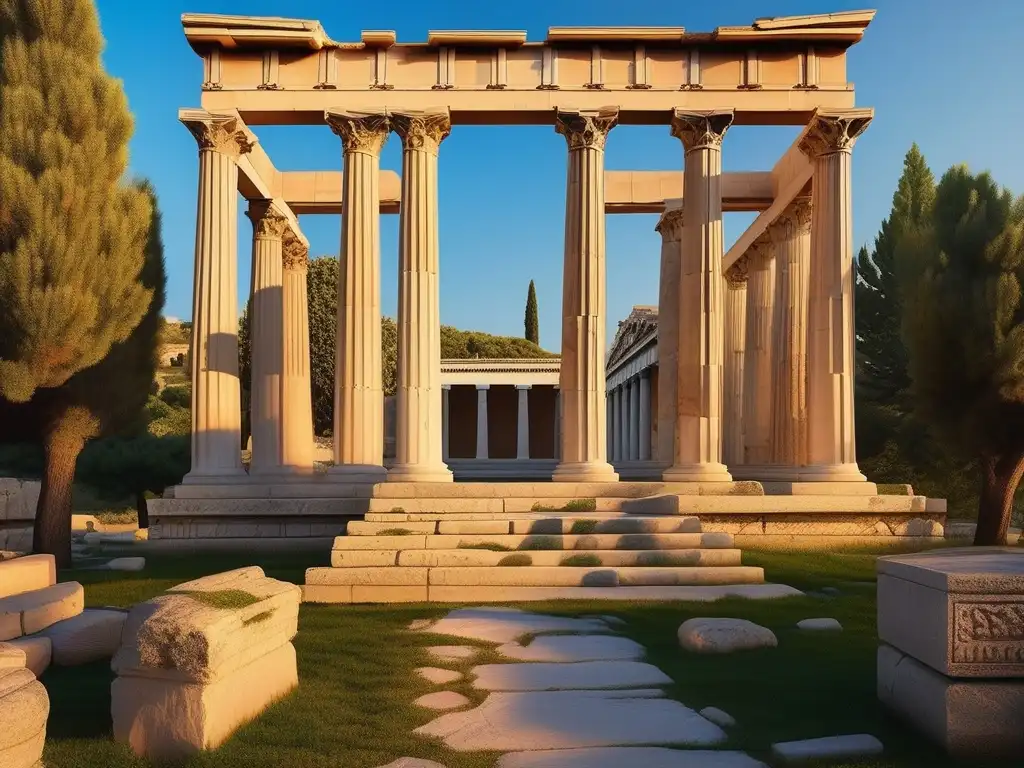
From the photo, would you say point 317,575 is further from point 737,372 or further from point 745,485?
point 737,372

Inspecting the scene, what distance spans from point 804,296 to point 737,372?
4.92 meters

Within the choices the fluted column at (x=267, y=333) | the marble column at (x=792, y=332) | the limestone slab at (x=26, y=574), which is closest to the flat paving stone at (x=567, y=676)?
the limestone slab at (x=26, y=574)

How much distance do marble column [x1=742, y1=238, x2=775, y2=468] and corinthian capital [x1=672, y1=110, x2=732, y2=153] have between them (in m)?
8.11

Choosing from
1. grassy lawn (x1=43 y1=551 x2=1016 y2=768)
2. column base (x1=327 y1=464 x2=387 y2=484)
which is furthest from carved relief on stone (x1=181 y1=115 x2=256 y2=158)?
grassy lawn (x1=43 y1=551 x2=1016 y2=768)

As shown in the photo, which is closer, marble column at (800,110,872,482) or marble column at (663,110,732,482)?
marble column at (663,110,732,482)

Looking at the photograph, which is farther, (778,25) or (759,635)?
(778,25)

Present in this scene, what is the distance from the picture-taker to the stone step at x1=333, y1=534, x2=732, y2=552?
1515cm

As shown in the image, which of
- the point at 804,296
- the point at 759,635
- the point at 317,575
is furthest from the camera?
the point at 804,296

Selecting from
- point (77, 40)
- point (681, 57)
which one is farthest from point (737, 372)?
point (77, 40)

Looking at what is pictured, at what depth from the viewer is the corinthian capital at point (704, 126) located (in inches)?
864

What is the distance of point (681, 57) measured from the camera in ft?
73.3

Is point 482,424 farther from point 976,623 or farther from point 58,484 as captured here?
point 976,623

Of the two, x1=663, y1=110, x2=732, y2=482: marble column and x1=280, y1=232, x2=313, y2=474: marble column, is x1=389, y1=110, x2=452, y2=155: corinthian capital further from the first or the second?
x1=280, y1=232, x2=313, y2=474: marble column

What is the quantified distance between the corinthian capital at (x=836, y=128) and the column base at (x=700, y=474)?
924cm
